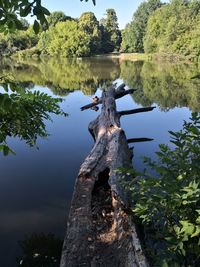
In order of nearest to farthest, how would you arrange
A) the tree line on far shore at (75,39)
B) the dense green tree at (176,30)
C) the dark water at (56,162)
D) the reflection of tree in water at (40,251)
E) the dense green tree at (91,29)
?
1. the reflection of tree in water at (40,251)
2. the dark water at (56,162)
3. the dense green tree at (176,30)
4. the tree line on far shore at (75,39)
5. the dense green tree at (91,29)

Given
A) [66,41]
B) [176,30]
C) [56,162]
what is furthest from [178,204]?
[66,41]

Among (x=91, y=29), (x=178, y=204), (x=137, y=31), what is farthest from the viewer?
(x=137, y=31)

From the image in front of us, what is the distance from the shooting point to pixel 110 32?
312ft

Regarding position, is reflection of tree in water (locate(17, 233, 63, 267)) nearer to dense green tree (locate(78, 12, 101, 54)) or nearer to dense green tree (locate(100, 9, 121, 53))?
dense green tree (locate(78, 12, 101, 54))

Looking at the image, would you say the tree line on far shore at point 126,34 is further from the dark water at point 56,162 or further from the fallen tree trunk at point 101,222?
the fallen tree trunk at point 101,222

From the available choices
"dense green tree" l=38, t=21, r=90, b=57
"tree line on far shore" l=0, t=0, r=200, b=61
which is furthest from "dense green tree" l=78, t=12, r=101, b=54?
"dense green tree" l=38, t=21, r=90, b=57

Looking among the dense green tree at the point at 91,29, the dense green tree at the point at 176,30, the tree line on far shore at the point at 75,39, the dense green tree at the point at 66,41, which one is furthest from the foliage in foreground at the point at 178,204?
the dense green tree at the point at 91,29

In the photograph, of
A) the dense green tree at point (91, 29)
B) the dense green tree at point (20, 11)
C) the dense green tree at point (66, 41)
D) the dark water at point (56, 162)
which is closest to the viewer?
the dense green tree at point (20, 11)

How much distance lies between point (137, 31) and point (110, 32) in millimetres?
9162

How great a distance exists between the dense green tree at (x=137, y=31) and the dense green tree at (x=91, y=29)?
7968mm

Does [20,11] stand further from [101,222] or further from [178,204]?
[101,222]

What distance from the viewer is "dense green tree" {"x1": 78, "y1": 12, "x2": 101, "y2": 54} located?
79.6 m

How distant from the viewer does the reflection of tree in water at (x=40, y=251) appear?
566cm

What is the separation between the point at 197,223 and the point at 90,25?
3307 inches
